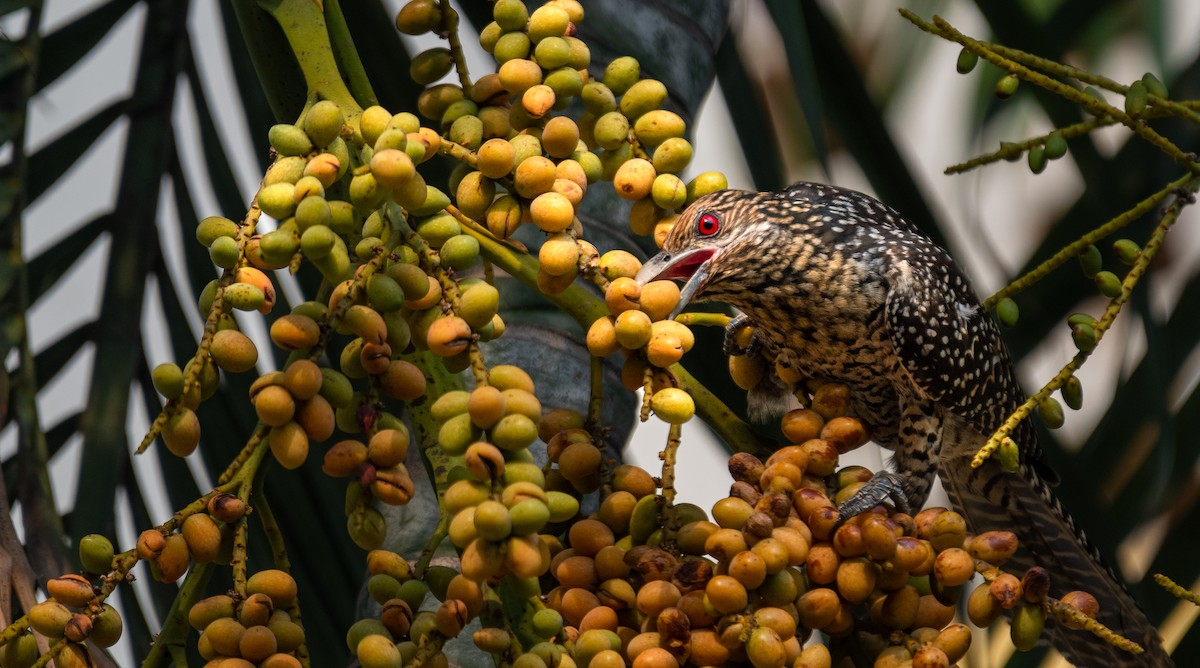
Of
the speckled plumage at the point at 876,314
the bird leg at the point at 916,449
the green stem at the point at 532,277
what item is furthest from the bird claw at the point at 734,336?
the green stem at the point at 532,277

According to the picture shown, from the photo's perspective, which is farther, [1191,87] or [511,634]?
[1191,87]

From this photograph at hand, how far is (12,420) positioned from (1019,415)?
0.94 m

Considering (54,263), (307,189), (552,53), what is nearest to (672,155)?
(552,53)

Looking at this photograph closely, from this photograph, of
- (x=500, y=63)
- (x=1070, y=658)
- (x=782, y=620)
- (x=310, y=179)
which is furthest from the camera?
(x=1070, y=658)

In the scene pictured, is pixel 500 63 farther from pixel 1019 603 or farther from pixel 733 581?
pixel 1019 603

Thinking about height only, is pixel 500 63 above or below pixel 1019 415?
above

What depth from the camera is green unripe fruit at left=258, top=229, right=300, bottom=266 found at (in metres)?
0.80

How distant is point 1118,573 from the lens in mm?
1563

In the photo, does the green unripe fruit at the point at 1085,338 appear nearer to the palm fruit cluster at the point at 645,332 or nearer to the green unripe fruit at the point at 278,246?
the palm fruit cluster at the point at 645,332

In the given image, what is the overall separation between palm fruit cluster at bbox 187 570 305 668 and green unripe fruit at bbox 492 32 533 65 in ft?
1.35

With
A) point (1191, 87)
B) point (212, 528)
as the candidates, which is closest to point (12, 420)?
point (212, 528)

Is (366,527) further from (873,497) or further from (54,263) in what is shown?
(54,263)

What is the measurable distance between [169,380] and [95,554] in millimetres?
114

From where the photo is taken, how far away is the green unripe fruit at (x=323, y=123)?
33.1 inches
